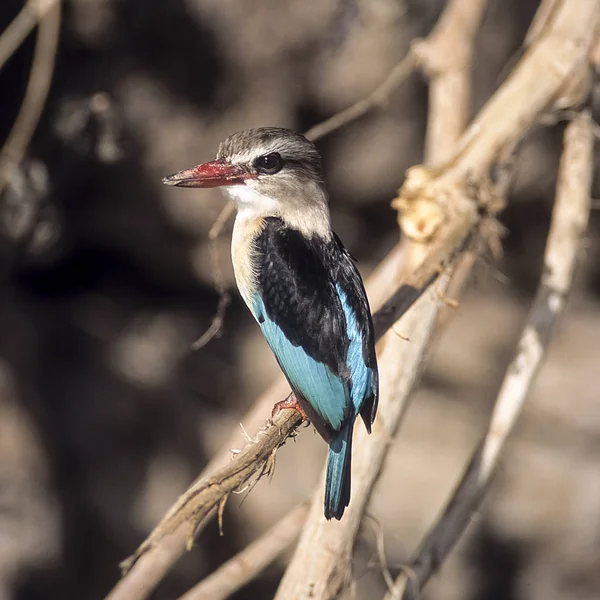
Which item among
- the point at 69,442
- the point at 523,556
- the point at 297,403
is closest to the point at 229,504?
the point at 69,442

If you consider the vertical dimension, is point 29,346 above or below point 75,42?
below

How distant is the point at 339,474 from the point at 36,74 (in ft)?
6.26

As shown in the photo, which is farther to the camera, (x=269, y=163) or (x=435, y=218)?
(x=435, y=218)

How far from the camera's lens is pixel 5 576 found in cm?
405

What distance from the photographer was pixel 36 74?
3172 mm

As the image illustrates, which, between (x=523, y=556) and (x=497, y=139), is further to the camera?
(x=523, y=556)

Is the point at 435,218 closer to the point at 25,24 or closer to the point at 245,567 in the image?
the point at 245,567

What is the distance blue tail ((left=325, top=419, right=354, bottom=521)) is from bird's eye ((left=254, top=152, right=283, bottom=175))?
0.64 meters

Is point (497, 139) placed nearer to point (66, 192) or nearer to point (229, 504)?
point (66, 192)

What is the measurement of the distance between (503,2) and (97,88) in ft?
5.53

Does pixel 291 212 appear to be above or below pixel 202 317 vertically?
above

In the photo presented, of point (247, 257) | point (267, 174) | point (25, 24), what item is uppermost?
point (25, 24)

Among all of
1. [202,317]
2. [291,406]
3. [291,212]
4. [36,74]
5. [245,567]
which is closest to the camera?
[291,406]

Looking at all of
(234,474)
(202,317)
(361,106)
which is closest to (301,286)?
(234,474)
